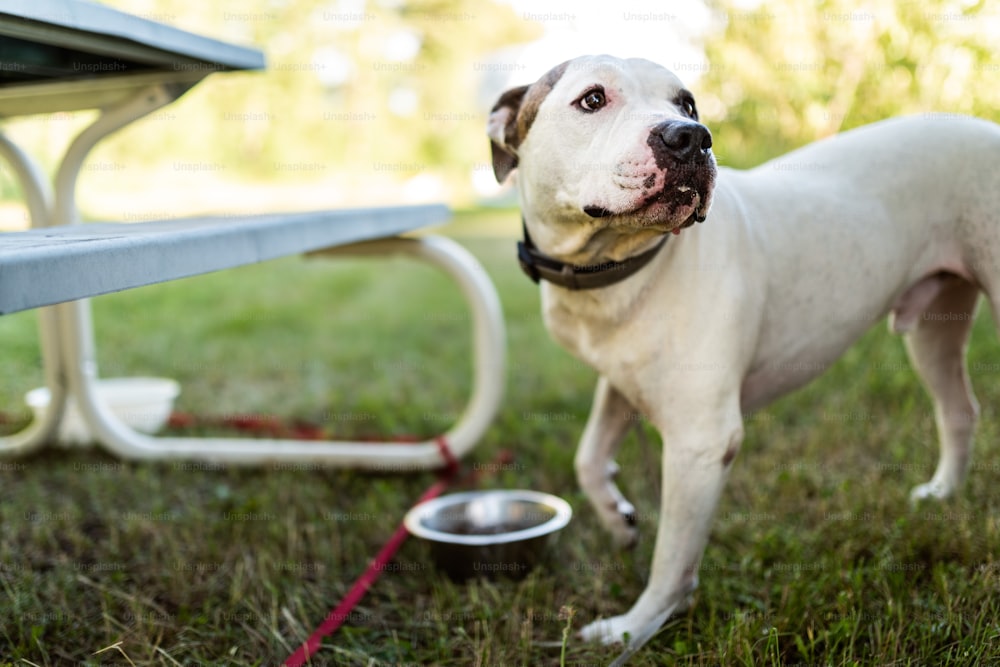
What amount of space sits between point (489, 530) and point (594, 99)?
1.33m

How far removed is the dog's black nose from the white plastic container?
2699mm

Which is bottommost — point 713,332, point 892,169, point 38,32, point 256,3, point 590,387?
point 590,387

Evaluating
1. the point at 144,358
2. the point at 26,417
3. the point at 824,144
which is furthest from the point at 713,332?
the point at 144,358

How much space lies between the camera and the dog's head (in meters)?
1.64

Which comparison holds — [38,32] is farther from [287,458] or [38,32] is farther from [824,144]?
[824,144]

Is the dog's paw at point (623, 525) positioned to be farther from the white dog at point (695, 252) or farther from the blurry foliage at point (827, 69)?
the blurry foliage at point (827, 69)

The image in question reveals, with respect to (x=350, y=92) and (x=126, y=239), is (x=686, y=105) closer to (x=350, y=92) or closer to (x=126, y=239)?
(x=126, y=239)

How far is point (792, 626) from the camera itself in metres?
1.91

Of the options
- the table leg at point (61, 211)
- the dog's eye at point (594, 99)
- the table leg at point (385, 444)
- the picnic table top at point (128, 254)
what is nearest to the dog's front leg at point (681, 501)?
the dog's eye at point (594, 99)

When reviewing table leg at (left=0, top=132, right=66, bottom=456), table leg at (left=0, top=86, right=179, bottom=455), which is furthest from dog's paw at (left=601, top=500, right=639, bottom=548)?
table leg at (left=0, top=132, right=66, bottom=456)

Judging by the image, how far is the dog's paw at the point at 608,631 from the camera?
1946 millimetres

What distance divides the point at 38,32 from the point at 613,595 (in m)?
1.89

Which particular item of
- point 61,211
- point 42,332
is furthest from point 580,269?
point 42,332

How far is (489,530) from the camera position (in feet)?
8.34
